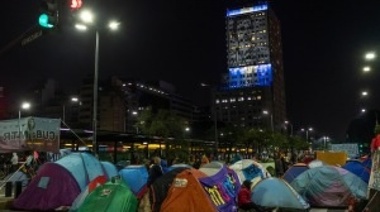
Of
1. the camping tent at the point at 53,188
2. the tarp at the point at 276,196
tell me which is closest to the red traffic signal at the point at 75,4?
the camping tent at the point at 53,188

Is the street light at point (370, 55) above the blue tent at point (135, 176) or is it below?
above

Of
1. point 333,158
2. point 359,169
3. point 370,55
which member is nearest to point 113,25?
point 359,169

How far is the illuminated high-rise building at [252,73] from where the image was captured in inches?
6496

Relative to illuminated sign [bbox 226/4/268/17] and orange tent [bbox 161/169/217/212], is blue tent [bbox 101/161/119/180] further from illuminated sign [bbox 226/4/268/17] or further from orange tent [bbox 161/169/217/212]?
illuminated sign [bbox 226/4/268/17]

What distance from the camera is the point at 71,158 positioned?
55.8ft

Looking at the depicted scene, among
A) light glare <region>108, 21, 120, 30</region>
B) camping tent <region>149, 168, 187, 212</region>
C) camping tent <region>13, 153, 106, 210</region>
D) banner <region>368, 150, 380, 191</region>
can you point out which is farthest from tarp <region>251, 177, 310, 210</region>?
light glare <region>108, 21, 120, 30</region>

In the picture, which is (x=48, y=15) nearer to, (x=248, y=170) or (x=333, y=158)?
(x=248, y=170)

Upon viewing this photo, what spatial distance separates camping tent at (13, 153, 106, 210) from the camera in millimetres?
15969

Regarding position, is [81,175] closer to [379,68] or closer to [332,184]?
[332,184]

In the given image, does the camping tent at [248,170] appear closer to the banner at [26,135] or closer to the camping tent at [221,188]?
the camping tent at [221,188]

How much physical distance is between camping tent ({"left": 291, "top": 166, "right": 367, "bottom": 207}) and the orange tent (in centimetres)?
683

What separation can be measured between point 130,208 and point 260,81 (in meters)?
166

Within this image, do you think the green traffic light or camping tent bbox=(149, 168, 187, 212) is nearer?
the green traffic light

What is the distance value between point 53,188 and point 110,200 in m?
5.72
